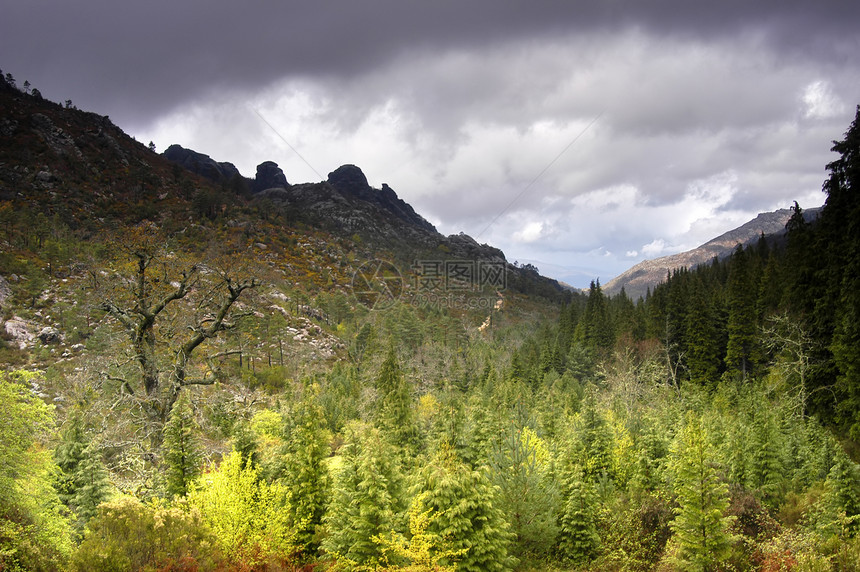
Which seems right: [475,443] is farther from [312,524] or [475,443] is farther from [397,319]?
[397,319]

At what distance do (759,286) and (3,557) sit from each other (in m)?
63.8

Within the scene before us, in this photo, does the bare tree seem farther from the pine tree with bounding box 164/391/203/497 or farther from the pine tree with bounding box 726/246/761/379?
the pine tree with bounding box 726/246/761/379

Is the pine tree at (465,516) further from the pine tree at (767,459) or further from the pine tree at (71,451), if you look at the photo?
the pine tree at (71,451)

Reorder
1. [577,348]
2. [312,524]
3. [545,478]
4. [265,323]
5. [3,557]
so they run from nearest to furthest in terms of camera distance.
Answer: [3,557]
[312,524]
[545,478]
[577,348]
[265,323]

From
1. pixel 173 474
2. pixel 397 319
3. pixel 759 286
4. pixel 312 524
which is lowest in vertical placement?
pixel 312 524

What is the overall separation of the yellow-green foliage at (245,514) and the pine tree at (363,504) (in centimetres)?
235

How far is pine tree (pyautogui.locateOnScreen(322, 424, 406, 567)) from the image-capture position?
12.6 meters

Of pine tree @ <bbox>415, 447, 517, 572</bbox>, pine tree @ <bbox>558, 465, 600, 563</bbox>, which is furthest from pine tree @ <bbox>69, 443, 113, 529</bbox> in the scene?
pine tree @ <bbox>558, 465, 600, 563</bbox>

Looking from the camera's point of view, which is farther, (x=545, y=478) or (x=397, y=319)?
(x=397, y=319)

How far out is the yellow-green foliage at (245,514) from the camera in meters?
13.2

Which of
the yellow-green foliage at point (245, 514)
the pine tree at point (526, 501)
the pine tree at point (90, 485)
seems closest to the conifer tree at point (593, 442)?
the pine tree at point (526, 501)

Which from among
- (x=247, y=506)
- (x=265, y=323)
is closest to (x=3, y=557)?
(x=247, y=506)

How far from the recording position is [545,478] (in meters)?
18.2

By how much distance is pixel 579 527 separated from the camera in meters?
17.2
